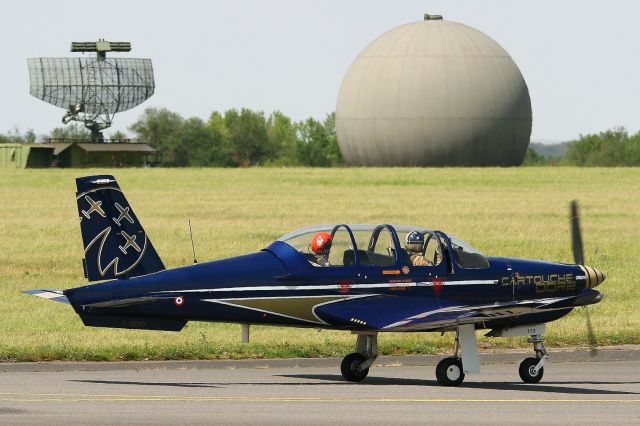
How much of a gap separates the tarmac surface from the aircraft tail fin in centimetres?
151

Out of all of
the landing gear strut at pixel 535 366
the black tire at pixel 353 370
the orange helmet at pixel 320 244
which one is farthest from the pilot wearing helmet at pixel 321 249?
the landing gear strut at pixel 535 366

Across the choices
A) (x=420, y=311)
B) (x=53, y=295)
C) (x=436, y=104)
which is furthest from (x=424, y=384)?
(x=436, y=104)

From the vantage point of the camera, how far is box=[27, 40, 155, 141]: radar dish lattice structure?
11250 centimetres

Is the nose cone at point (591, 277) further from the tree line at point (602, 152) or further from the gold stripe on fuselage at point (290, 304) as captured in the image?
the tree line at point (602, 152)

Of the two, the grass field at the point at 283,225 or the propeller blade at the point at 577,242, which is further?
the grass field at the point at 283,225

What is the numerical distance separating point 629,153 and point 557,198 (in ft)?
310

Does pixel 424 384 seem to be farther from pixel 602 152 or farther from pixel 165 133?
pixel 165 133

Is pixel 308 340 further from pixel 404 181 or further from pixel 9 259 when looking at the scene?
pixel 404 181

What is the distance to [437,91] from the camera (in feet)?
362

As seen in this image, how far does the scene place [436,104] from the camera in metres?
111

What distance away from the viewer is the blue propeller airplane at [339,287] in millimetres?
16469

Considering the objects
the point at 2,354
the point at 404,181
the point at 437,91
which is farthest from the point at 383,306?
the point at 437,91

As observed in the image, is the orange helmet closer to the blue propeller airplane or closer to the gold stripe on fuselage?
the blue propeller airplane

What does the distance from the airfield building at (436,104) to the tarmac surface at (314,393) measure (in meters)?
90.2
